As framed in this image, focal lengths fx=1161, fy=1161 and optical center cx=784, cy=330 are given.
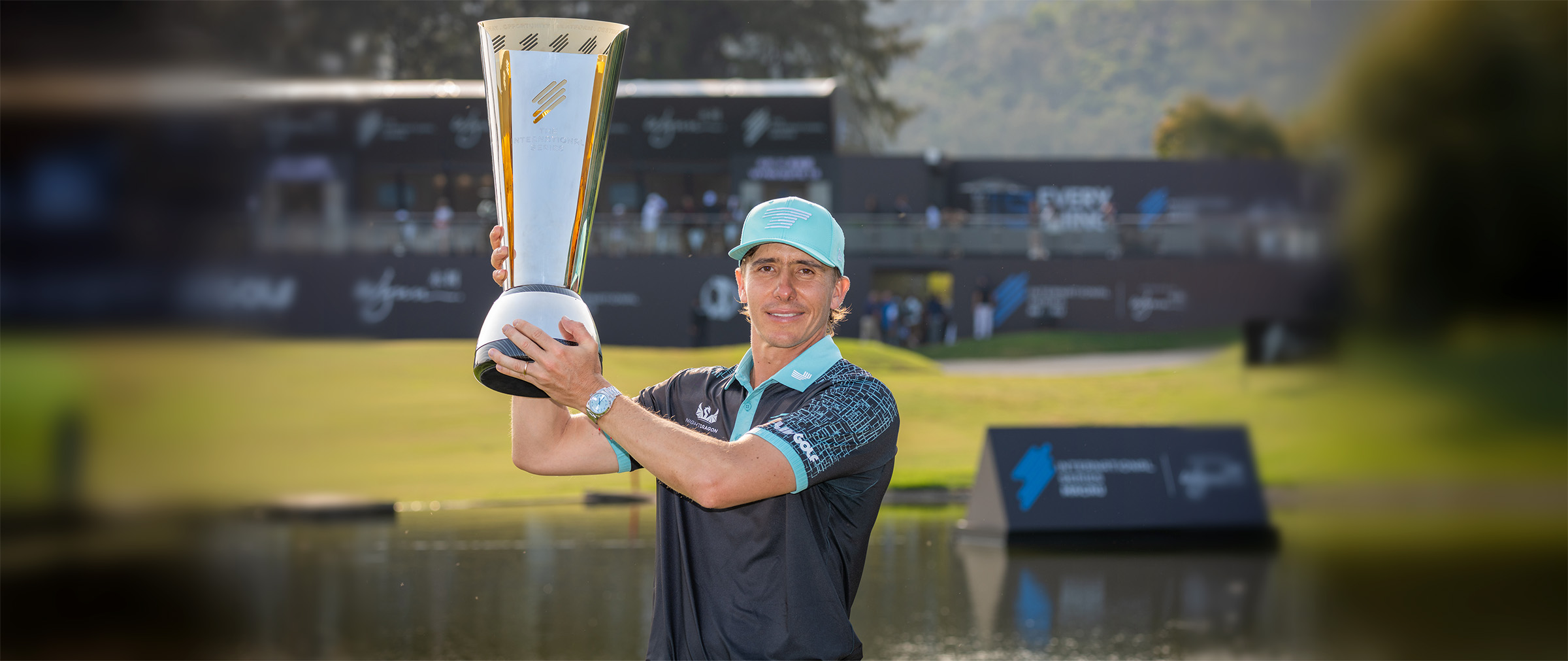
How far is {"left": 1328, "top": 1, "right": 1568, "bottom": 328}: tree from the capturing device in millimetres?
15297

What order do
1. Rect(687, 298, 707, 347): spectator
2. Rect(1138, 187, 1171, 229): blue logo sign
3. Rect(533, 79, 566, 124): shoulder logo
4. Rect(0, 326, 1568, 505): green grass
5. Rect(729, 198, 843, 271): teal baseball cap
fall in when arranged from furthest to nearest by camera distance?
Rect(1138, 187, 1171, 229): blue logo sign
Rect(687, 298, 707, 347): spectator
Rect(0, 326, 1568, 505): green grass
Rect(533, 79, 566, 124): shoulder logo
Rect(729, 198, 843, 271): teal baseball cap

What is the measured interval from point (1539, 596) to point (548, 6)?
17418mm

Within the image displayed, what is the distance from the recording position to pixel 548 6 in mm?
20562

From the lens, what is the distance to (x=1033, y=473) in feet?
25.3

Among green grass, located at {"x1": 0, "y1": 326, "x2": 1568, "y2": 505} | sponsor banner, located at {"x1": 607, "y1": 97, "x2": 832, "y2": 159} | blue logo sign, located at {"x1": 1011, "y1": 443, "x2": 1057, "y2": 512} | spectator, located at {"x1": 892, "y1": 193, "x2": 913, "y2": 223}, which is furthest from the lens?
sponsor banner, located at {"x1": 607, "y1": 97, "x2": 832, "y2": 159}

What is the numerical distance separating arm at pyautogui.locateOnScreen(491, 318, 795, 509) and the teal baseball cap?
31cm

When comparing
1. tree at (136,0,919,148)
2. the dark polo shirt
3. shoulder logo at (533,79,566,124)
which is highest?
tree at (136,0,919,148)

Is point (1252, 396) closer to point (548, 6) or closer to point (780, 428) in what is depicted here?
point (548, 6)

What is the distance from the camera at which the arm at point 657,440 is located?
5.06ft

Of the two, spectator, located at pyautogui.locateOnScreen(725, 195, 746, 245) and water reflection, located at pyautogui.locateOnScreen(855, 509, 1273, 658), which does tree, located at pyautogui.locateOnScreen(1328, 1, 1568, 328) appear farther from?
water reflection, located at pyautogui.locateOnScreen(855, 509, 1273, 658)

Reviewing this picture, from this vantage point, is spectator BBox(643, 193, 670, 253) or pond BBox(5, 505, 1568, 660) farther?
spectator BBox(643, 193, 670, 253)

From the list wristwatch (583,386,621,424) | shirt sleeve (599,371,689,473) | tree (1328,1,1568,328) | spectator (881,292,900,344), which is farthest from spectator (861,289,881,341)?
wristwatch (583,386,621,424)

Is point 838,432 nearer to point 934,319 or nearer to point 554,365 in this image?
point 554,365

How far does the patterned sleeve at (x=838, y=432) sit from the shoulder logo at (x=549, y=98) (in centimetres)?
61
